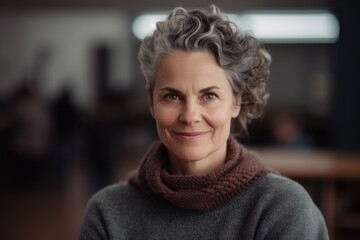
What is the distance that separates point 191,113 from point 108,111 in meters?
4.23

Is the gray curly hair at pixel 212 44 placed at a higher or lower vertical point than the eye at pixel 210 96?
higher

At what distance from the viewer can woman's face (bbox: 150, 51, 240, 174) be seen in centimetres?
128

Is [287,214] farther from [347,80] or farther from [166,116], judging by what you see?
[347,80]

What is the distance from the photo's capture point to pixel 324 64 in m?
8.98

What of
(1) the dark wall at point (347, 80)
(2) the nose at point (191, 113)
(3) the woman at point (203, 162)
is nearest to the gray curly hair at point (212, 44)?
(3) the woman at point (203, 162)

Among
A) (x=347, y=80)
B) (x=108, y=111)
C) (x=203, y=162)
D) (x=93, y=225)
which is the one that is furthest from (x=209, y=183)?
(x=108, y=111)

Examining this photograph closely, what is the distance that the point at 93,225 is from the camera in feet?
4.69

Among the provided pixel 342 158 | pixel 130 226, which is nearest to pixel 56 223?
pixel 342 158

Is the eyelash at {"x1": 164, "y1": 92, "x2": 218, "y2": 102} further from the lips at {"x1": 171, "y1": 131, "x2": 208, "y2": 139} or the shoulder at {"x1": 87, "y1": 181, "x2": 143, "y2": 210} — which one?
the shoulder at {"x1": 87, "y1": 181, "x2": 143, "y2": 210}

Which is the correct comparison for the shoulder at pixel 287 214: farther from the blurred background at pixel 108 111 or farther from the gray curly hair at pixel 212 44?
the blurred background at pixel 108 111

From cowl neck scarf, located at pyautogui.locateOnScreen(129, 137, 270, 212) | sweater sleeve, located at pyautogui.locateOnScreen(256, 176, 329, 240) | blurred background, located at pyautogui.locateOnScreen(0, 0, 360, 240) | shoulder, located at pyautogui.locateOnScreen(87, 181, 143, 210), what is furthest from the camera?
blurred background, located at pyautogui.locateOnScreen(0, 0, 360, 240)

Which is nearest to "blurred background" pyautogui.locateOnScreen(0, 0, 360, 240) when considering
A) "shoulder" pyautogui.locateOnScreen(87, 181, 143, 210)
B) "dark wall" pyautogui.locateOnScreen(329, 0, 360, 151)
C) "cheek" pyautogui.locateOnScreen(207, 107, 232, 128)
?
"dark wall" pyautogui.locateOnScreen(329, 0, 360, 151)

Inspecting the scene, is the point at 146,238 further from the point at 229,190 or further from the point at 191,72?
the point at 191,72

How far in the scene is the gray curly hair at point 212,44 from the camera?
50.3 inches
